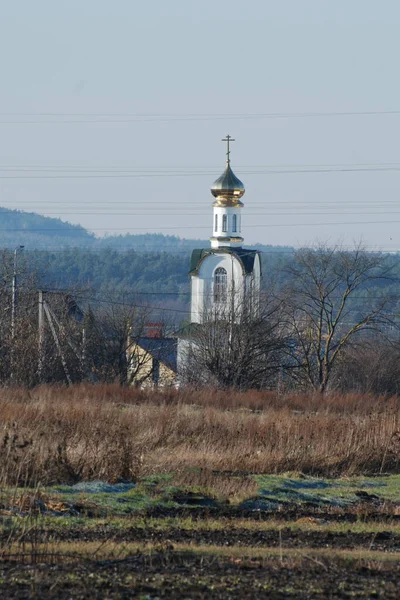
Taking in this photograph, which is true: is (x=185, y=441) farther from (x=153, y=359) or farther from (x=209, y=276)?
(x=209, y=276)

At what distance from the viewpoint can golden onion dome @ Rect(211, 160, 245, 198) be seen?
7262cm

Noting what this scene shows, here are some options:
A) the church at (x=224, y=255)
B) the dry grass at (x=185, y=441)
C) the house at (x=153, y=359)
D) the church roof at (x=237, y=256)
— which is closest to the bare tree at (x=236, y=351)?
the house at (x=153, y=359)

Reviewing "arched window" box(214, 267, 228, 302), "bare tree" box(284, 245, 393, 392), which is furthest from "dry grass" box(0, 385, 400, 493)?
"arched window" box(214, 267, 228, 302)

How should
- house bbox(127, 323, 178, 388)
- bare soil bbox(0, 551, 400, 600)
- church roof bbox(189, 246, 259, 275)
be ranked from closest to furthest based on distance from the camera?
bare soil bbox(0, 551, 400, 600), house bbox(127, 323, 178, 388), church roof bbox(189, 246, 259, 275)

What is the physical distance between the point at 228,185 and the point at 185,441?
175 ft

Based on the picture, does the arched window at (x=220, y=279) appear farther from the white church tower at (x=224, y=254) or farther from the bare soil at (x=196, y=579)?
the bare soil at (x=196, y=579)

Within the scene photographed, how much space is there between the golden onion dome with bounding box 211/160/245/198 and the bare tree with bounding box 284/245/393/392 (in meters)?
6.10

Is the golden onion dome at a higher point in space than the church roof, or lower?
higher

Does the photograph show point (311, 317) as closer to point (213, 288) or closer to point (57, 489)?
point (213, 288)

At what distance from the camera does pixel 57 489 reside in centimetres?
1485

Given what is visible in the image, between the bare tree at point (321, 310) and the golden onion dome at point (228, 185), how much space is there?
6103 mm

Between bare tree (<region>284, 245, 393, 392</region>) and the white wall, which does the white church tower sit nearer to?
the white wall

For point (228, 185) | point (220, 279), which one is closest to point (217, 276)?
point (220, 279)

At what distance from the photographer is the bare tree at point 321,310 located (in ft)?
200
